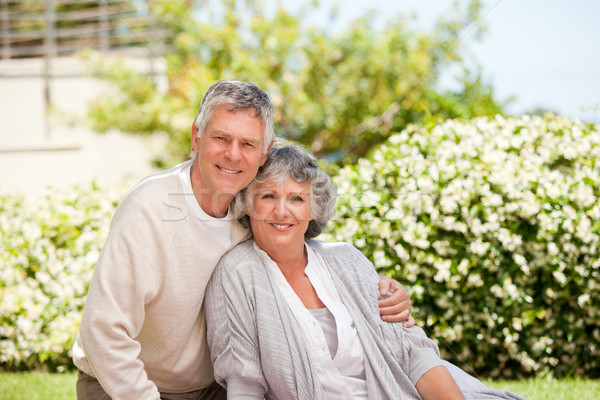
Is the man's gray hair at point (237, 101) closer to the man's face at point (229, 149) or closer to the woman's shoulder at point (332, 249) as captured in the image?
the man's face at point (229, 149)

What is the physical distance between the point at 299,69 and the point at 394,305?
5698 millimetres

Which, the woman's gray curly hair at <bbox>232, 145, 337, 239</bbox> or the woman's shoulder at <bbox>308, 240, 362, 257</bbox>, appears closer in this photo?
the woman's gray curly hair at <bbox>232, 145, 337, 239</bbox>

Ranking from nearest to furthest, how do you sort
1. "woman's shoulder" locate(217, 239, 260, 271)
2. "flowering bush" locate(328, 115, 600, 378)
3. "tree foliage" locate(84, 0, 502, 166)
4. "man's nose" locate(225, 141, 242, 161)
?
"man's nose" locate(225, 141, 242, 161) < "woman's shoulder" locate(217, 239, 260, 271) < "flowering bush" locate(328, 115, 600, 378) < "tree foliage" locate(84, 0, 502, 166)

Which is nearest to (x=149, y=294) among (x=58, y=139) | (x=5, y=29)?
(x=58, y=139)

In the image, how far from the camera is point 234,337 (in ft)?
6.66

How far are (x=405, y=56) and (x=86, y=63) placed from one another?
4359mm

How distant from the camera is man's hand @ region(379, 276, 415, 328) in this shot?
224 centimetres

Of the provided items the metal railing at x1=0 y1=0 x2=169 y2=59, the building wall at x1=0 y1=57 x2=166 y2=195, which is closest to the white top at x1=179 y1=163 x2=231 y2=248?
the building wall at x1=0 y1=57 x2=166 y2=195

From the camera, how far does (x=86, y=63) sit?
8234mm

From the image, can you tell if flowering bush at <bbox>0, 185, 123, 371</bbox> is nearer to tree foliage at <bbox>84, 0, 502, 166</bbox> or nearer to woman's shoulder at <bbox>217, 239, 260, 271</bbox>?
woman's shoulder at <bbox>217, 239, 260, 271</bbox>

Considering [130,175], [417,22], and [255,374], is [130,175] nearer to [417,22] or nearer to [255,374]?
[417,22]

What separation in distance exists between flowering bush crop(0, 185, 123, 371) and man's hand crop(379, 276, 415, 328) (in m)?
2.34

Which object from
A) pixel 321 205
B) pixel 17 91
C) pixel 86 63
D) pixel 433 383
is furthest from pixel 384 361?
pixel 17 91

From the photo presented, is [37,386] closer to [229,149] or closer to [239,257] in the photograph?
[239,257]
